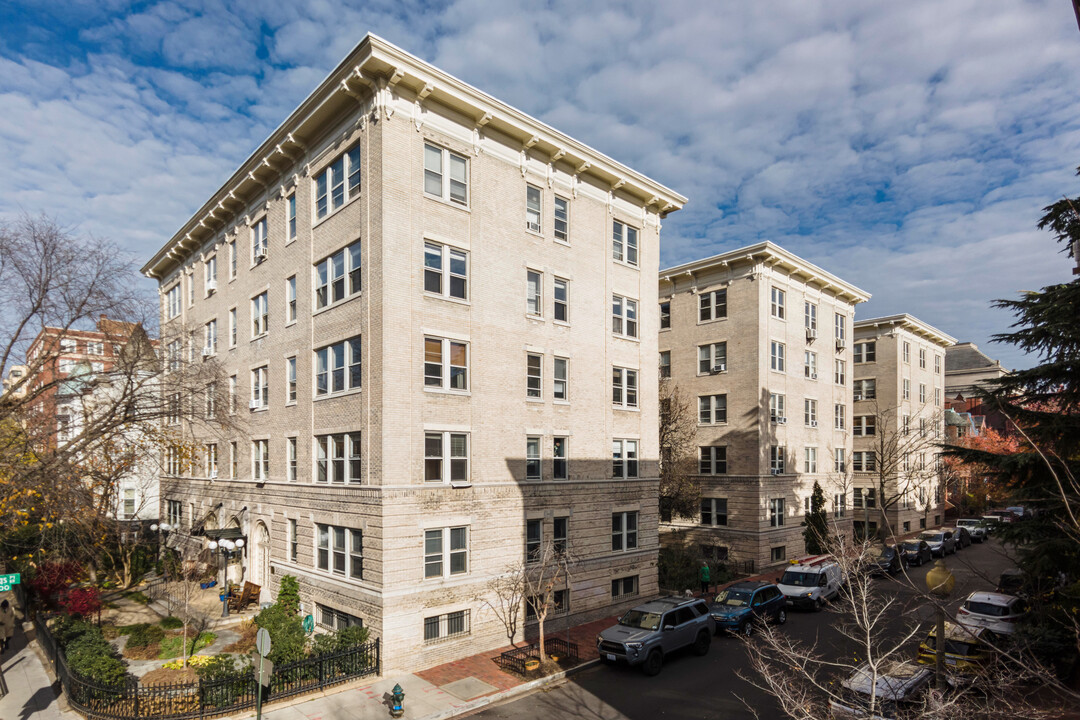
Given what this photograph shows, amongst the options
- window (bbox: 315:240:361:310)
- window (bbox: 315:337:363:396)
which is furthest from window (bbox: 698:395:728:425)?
window (bbox: 315:240:361:310)

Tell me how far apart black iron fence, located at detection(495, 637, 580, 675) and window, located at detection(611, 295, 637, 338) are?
12.9m

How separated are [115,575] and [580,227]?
2936 cm

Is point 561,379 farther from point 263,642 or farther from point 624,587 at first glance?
point 263,642

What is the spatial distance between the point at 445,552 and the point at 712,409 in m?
23.9

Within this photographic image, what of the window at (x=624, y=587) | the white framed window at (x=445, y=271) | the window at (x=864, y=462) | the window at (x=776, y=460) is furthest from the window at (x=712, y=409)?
the white framed window at (x=445, y=271)

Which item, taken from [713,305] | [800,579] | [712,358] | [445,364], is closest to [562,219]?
[445,364]

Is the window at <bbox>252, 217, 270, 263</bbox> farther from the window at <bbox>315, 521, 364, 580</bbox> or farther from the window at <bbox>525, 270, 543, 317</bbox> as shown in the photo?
the window at <bbox>315, 521, 364, 580</bbox>

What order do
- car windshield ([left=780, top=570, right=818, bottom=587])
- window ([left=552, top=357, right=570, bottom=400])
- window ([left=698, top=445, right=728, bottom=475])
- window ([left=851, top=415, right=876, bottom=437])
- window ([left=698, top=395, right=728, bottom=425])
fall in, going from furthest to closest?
window ([left=851, top=415, right=876, bottom=437])
window ([left=698, top=395, right=728, bottom=425])
window ([left=698, top=445, right=728, bottom=475])
car windshield ([left=780, top=570, right=818, bottom=587])
window ([left=552, top=357, right=570, bottom=400])

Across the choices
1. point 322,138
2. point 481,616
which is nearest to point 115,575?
point 481,616

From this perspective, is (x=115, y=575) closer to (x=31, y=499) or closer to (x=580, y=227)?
(x=31, y=499)

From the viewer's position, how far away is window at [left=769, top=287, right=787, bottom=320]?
130 ft

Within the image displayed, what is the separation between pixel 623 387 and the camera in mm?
28609

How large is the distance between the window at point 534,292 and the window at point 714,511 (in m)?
20.4

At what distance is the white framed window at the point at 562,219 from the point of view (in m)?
26.6
